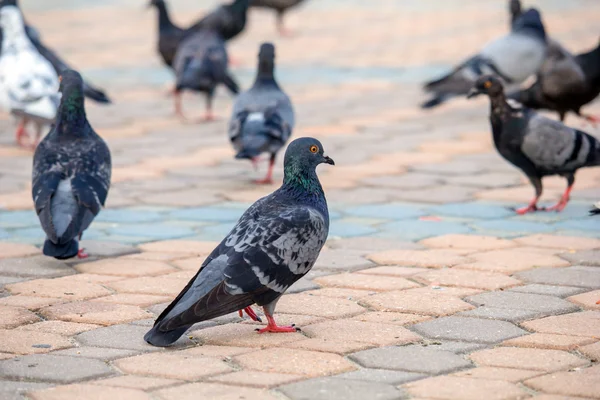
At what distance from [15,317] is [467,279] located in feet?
6.54

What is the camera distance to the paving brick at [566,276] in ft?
14.9

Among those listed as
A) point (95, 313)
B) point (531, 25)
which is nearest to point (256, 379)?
point (95, 313)

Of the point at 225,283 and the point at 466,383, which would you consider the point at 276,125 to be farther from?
the point at 466,383

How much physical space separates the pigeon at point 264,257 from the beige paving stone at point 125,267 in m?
0.91

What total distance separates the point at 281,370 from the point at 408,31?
41.9ft

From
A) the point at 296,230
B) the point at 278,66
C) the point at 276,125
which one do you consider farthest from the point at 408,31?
the point at 296,230

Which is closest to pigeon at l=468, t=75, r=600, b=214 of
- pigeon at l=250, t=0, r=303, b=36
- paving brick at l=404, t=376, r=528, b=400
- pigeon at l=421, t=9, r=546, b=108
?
pigeon at l=421, t=9, r=546, b=108

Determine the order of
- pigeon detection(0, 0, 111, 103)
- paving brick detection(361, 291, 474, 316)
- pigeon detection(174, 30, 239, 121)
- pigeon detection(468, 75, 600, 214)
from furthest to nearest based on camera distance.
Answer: pigeon detection(174, 30, 239, 121) < pigeon detection(0, 0, 111, 103) < pigeon detection(468, 75, 600, 214) < paving brick detection(361, 291, 474, 316)

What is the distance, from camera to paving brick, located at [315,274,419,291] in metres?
4.53

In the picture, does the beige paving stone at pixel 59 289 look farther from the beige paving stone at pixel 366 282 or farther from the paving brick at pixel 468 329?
the paving brick at pixel 468 329

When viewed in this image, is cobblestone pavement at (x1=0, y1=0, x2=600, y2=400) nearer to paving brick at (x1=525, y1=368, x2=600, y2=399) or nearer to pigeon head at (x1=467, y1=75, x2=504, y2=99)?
paving brick at (x1=525, y1=368, x2=600, y2=399)

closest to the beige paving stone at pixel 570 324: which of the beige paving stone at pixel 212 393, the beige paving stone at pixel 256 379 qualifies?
the beige paving stone at pixel 256 379

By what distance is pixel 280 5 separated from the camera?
15.3 metres

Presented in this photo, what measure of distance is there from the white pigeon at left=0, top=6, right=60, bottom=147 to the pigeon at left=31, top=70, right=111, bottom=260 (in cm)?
230
